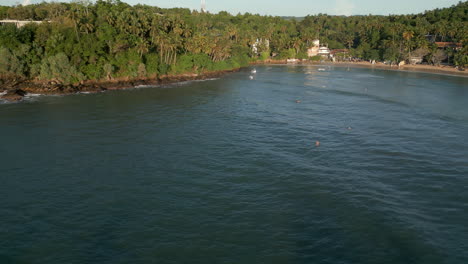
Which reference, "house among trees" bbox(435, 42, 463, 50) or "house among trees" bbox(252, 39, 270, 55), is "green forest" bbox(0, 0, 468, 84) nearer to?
"house among trees" bbox(435, 42, 463, 50)

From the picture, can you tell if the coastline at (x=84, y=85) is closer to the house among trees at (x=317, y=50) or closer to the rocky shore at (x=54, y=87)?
the rocky shore at (x=54, y=87)

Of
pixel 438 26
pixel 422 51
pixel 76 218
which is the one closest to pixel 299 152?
pixel 76 218

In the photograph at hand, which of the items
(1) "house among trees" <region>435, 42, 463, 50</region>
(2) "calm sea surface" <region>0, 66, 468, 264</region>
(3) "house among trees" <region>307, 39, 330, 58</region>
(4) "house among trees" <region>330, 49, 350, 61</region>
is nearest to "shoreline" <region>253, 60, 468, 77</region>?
(1) "house among trees" <region>435, 42, 463, 50</region>

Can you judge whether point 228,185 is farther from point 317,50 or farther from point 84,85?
point 317,50

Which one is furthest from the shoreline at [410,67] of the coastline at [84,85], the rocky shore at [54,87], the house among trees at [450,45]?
the rocky shore at [54,87]

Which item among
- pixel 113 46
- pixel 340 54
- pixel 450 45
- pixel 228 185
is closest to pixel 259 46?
pixel 340 54

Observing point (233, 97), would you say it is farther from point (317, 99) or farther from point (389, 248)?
point (389, 248)

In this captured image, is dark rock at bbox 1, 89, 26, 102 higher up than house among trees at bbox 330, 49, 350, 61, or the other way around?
house among trees at bbox 330, 49, 350, 61

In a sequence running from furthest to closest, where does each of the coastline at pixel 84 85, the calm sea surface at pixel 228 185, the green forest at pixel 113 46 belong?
the green forest at pixel 113 46 < the coastline at pixel 84 85 < the calm sea surface at pixel 228 185
